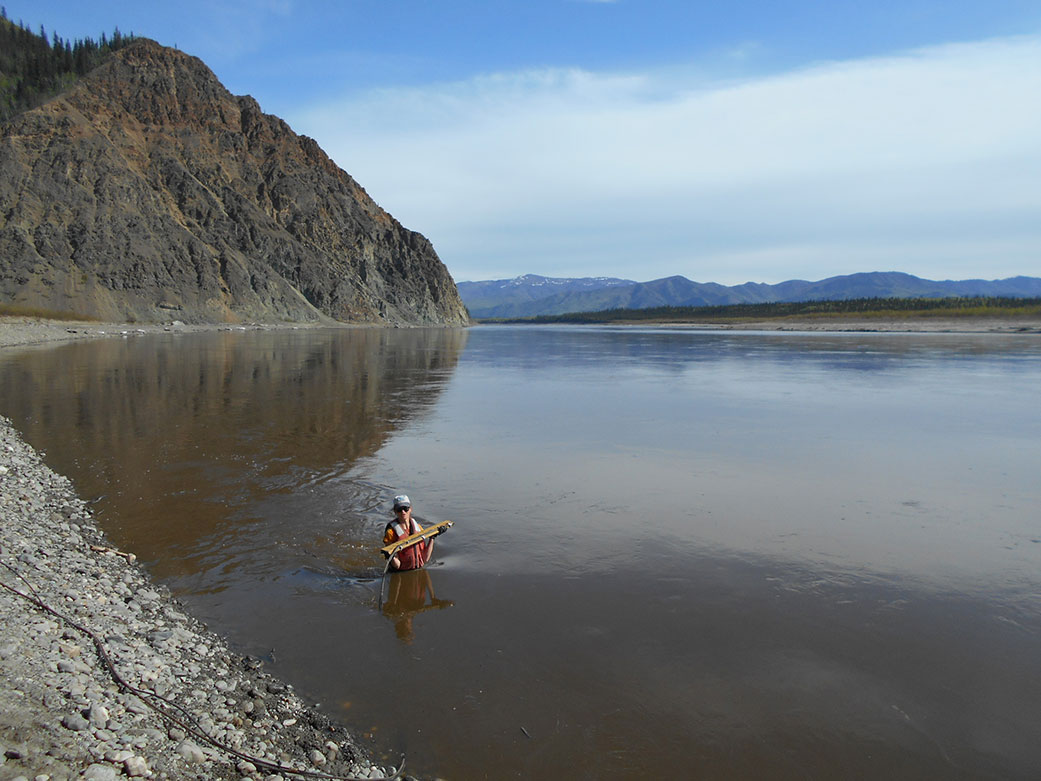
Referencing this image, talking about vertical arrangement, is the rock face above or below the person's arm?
above

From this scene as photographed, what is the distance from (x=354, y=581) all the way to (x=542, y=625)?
119 inches

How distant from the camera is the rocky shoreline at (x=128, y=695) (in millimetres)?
4711

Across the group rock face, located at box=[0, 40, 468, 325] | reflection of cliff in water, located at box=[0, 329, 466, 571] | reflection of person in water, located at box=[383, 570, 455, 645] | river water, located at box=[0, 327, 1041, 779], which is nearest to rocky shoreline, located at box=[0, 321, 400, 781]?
river water, located at box=[0, 327, 1041, 779]

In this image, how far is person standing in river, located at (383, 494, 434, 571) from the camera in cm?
970

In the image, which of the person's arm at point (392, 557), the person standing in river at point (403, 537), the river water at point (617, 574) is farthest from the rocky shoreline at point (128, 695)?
the person standing in river at point (403, 537)

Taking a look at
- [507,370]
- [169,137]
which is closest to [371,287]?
[169,137]

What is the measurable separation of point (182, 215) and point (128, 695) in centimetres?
11442

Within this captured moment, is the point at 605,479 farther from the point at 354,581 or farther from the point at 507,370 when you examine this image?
the point at 507,370

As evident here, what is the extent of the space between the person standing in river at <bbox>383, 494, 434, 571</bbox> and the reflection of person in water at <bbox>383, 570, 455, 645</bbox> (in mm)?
166

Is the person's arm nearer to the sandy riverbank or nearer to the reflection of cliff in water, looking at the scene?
the reflection of cliff in water

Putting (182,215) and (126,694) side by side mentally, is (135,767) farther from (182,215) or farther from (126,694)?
(182,215)

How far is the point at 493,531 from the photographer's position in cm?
1177

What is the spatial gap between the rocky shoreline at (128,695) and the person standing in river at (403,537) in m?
2.78

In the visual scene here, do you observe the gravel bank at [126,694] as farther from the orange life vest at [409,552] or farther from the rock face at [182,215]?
the rock face at [182,215]
